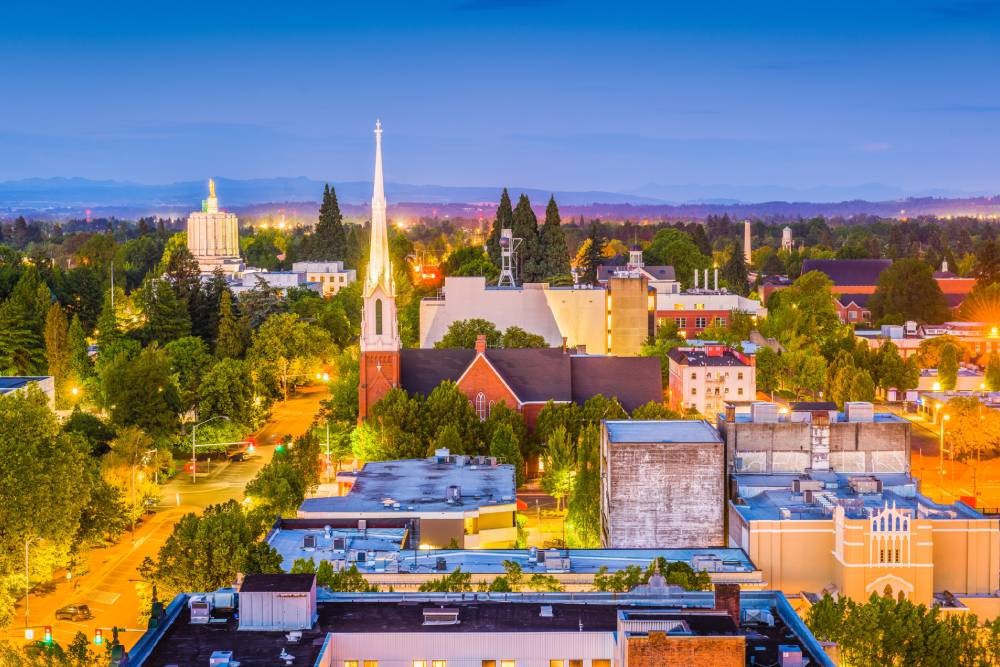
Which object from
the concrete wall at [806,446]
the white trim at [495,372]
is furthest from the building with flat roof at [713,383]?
the concrete wall at [806,446]

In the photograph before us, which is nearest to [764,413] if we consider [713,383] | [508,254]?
[713,383]

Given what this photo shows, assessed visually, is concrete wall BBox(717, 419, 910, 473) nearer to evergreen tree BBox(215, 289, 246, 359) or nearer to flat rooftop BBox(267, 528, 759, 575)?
flat rooftop BBox(267, 528, 759, 575)

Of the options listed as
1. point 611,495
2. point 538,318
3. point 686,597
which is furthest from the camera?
point 538,318

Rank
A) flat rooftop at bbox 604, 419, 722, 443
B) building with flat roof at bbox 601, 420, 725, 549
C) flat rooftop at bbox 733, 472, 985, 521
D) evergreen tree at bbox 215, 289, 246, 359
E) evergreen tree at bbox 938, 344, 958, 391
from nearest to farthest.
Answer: flat rooftop at bbox 733, 472, 985, 521, building with flat roof at bbox 601, 420, 725, 549, flat rooftop at bbox 604, 419, 722, 443, evergreen tree at bbox 938, 344, 958, 391, evergreen tree at bbox 215, 289, 246, 359

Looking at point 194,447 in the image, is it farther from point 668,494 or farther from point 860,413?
point 860,413

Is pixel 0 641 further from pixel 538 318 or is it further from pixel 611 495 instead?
pixel 538 318

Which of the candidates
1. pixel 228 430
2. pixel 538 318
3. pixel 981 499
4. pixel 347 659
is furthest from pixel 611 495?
pixel 538 318

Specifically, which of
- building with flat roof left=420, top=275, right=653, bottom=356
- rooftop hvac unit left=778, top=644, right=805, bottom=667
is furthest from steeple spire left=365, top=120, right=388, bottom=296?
rooftop hvac unit left=778, top=644, right=805, bottom=667
